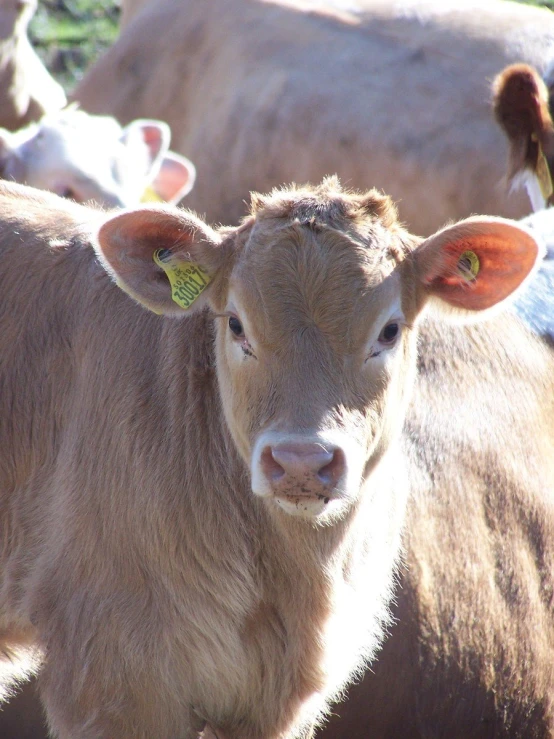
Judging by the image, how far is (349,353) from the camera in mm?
2490

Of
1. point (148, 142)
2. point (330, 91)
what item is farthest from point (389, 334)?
point (330, 91)

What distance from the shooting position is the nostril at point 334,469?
90.6 inches

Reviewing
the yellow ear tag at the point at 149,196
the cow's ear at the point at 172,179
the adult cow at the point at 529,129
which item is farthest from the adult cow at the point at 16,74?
the adult cow at the point at 529,129

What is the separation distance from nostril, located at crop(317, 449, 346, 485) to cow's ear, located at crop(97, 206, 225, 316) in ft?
2.06

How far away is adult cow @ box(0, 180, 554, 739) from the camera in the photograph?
2.51 meters

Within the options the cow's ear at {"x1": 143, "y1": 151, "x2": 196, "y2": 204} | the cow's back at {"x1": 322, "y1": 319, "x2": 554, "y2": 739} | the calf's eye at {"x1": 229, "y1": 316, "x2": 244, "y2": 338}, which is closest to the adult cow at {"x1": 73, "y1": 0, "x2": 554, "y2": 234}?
the cow's ear at {"x1": 143, "y1": 151, "x2": 196, "y2": 204}

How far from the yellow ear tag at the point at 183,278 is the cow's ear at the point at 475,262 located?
0.55 meters

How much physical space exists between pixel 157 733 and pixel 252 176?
15.2 ft

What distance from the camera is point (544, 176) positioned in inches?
195

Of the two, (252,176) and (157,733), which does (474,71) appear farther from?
(157,733)

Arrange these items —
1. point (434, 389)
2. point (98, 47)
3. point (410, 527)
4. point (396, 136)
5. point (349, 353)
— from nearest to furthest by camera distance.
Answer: point (349, 353), point (410, 527), point (434, 389), point (396, 136), point (98, 47)

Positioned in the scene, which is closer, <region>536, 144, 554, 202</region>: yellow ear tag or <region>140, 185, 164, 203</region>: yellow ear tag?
<region>536, 144, 554, 202</region>: yellow ear tag

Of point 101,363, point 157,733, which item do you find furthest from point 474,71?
point 157,733

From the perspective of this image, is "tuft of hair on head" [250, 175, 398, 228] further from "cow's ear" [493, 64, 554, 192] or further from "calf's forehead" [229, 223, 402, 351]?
"cow's ear" [493, 64, 554, 192]
